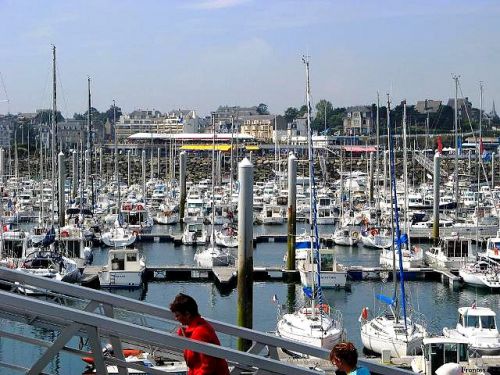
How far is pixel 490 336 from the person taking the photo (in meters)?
27.7

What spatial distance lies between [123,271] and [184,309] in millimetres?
32920

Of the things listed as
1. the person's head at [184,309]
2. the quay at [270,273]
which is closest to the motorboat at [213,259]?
the quay at [270,273]

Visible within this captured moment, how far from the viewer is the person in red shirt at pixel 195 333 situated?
623 cm

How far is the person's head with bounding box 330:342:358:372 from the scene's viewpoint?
5.85 meters

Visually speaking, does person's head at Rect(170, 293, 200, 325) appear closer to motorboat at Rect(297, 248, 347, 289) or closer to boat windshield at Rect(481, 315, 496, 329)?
boat windshield at Rect(481, 315, 496, 329)

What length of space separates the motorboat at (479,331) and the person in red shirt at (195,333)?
21.5 meters

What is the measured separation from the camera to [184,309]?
→ 6.52m

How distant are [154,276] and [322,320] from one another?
15914 mm

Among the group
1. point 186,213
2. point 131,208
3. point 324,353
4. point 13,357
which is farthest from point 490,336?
point 186,213

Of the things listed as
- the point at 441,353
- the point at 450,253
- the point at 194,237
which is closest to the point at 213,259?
the point at 450,253

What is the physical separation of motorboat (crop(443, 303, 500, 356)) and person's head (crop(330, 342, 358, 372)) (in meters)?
21.8

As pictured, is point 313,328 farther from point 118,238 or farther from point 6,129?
point 6,129

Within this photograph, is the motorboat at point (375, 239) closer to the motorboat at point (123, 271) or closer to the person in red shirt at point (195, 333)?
the motorboat at point (123, 271)

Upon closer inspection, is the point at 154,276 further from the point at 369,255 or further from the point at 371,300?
the point at 369,255
